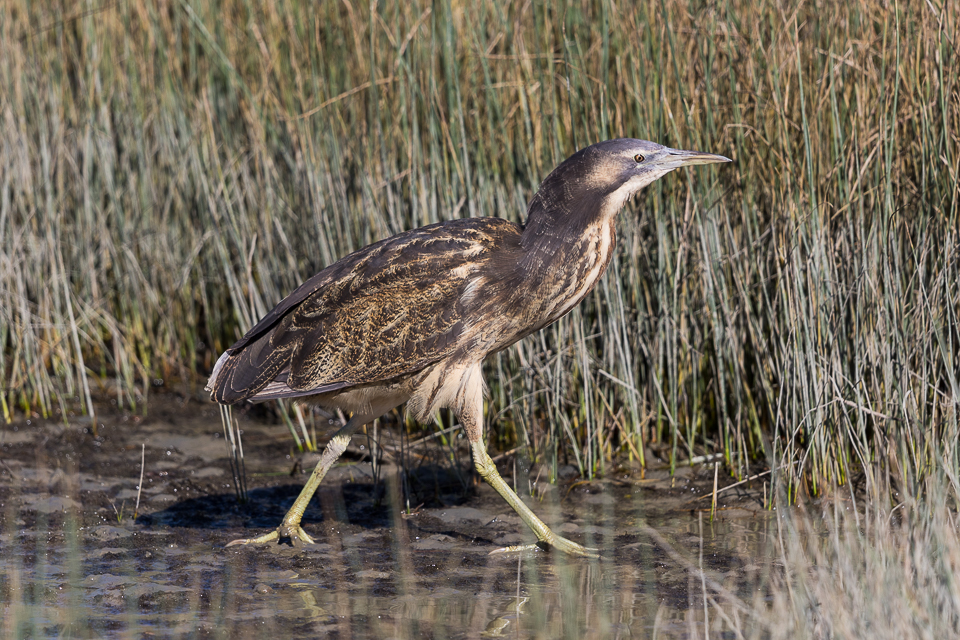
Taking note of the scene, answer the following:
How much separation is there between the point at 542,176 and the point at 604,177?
99 cm

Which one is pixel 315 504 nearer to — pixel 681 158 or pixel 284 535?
pixel 284 535

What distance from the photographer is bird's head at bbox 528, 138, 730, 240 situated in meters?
4.54

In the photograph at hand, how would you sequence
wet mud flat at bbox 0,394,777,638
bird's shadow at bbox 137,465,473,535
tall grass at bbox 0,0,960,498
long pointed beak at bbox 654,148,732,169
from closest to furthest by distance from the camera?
wet mud flat at bbox 0,394,777,638
long pointed beak at bbox 654,148,732,169
tall grass at bbox 0,0,960,498
bird's shadow at bbox 137,465,473,535

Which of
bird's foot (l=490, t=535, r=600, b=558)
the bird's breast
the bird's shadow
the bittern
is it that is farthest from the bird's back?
bird's foot (l=490, t=535, r=600, b=558)

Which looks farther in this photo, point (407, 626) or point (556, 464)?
point (556, 464)

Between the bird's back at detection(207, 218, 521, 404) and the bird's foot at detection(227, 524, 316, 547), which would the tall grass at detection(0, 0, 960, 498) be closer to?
the bird's back at detection(207, 218, 521, 404)

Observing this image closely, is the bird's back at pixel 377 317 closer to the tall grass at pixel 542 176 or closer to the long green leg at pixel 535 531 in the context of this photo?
the long green leg at pixel 535 531

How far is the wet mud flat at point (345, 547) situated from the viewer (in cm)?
394

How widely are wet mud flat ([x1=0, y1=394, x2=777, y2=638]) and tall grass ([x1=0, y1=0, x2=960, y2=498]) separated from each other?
34 centimetres

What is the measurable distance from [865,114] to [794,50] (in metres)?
0.42

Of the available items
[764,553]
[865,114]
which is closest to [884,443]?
[764,553]

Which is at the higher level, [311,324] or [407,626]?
[311,324]

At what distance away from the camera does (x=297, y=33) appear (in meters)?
6.19

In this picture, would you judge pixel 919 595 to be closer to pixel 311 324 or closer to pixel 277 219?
pixel 311 324
